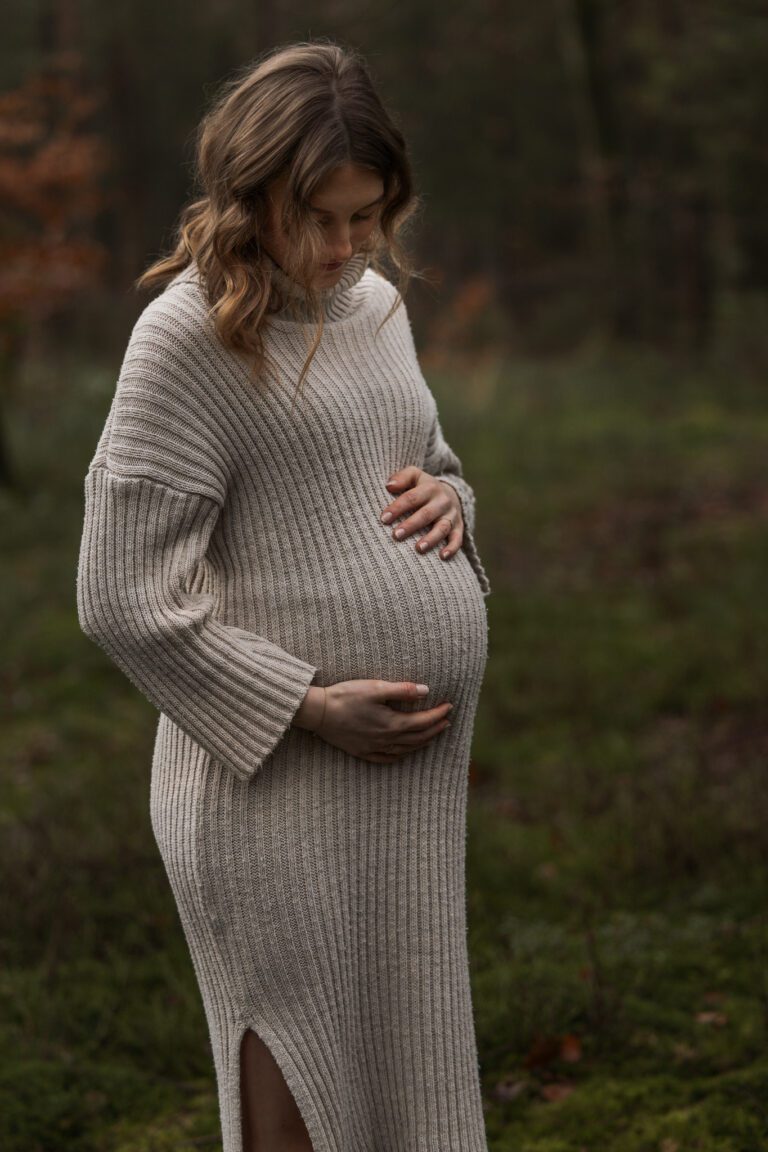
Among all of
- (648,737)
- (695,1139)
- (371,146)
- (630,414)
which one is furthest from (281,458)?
(630,414)

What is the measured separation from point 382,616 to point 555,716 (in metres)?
4.07

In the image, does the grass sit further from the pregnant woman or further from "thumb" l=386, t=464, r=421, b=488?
"thumb" l=386, t=464, r=421, b=488

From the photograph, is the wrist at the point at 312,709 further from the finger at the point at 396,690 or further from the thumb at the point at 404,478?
the thumb at the point at 404,478

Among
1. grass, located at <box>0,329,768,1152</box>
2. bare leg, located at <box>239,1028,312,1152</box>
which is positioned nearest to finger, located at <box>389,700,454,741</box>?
bare leg, located at <box>239,1028,312,1152</box>

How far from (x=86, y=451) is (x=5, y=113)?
3.08 metres

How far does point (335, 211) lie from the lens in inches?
85.2

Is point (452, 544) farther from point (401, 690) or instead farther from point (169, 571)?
point (169, 571)

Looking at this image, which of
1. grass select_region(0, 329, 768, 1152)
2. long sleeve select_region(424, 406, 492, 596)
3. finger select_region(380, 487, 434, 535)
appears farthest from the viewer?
grass select_region(0, 329, 768, 1152)

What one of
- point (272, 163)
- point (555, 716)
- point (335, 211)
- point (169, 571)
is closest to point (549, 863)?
point (555, 716)

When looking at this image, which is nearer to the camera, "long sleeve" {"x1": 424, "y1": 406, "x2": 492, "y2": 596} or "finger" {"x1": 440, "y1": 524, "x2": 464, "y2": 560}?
"finger" {"x1": 440, "y1": 524, "x2": 464, "y2": 560}

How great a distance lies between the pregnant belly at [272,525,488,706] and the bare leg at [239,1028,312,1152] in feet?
2.19

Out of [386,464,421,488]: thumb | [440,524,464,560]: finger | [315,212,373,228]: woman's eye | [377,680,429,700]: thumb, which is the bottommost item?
[377,680,429,700]: thumb

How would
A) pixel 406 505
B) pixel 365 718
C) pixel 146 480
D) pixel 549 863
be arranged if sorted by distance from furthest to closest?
pixel 549 863, pixel 406 505, pixel 365 718, pixel 146 480

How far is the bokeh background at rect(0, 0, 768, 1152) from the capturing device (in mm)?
3539
